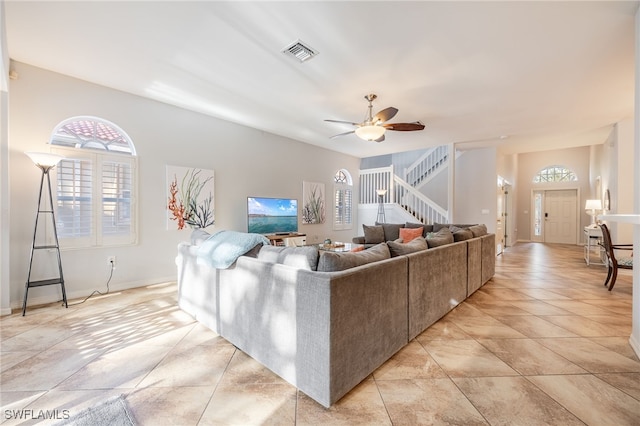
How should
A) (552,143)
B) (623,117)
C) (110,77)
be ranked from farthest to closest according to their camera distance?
(552,143) < (623,117) < (110,77)

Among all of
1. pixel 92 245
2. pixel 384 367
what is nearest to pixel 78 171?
pixel 92 245

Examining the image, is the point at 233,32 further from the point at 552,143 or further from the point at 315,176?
the point at 552,143

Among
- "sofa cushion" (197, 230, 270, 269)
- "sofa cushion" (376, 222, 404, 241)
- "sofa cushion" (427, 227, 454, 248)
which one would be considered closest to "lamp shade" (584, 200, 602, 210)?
"sofa cushion" (376, 222, 404, 241)

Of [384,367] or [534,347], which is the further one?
[534,347]

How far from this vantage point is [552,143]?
6.71m

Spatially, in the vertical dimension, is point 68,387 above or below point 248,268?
below

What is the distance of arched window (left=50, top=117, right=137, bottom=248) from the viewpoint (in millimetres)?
3408

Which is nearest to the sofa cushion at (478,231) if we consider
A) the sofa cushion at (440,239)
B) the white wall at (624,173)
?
the sofa cushion at (440,239)

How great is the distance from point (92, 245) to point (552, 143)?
960cm

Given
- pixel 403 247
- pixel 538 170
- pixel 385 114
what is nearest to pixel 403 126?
pixel 385 114

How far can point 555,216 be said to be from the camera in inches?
375

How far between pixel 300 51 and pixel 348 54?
1.63 feet

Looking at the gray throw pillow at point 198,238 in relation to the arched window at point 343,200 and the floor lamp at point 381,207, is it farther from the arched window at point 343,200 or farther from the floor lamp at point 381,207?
the floor lamp at point 381,207

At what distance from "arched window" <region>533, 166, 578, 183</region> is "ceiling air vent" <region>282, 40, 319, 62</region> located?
10528mm
